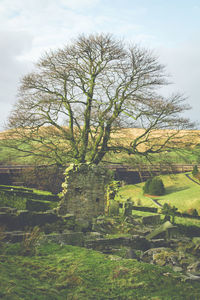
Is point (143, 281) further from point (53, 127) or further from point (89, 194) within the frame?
point (53, 127)

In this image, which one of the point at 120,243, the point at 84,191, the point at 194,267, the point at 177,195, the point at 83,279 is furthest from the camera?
the point at 177,195

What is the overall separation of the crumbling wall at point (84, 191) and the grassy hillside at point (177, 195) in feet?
29.6

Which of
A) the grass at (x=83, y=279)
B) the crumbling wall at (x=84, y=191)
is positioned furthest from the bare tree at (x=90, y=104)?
the grass at (x=83, y=279)

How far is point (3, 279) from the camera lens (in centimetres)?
439

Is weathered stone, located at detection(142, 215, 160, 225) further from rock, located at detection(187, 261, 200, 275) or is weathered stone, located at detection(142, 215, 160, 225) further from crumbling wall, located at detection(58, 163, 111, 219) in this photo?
rock, located at detection(187, 261, 200, 275)

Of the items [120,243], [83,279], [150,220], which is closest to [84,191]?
[150,220]

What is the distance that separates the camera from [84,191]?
61.7 feet

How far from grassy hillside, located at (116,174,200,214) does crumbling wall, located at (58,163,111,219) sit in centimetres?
902

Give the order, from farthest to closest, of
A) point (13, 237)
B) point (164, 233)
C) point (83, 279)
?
point (164, 233) → point (13, 237) → point (83, 279)

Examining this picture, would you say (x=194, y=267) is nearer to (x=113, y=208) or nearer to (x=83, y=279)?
(x=83, y=279)

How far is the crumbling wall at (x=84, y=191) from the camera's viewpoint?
18.2m

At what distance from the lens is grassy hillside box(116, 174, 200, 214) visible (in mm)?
28562

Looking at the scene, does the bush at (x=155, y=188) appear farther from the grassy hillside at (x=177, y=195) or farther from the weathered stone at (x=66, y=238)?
the weathered stone at (x=66, y=238)

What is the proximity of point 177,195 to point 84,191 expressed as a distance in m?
17.2
